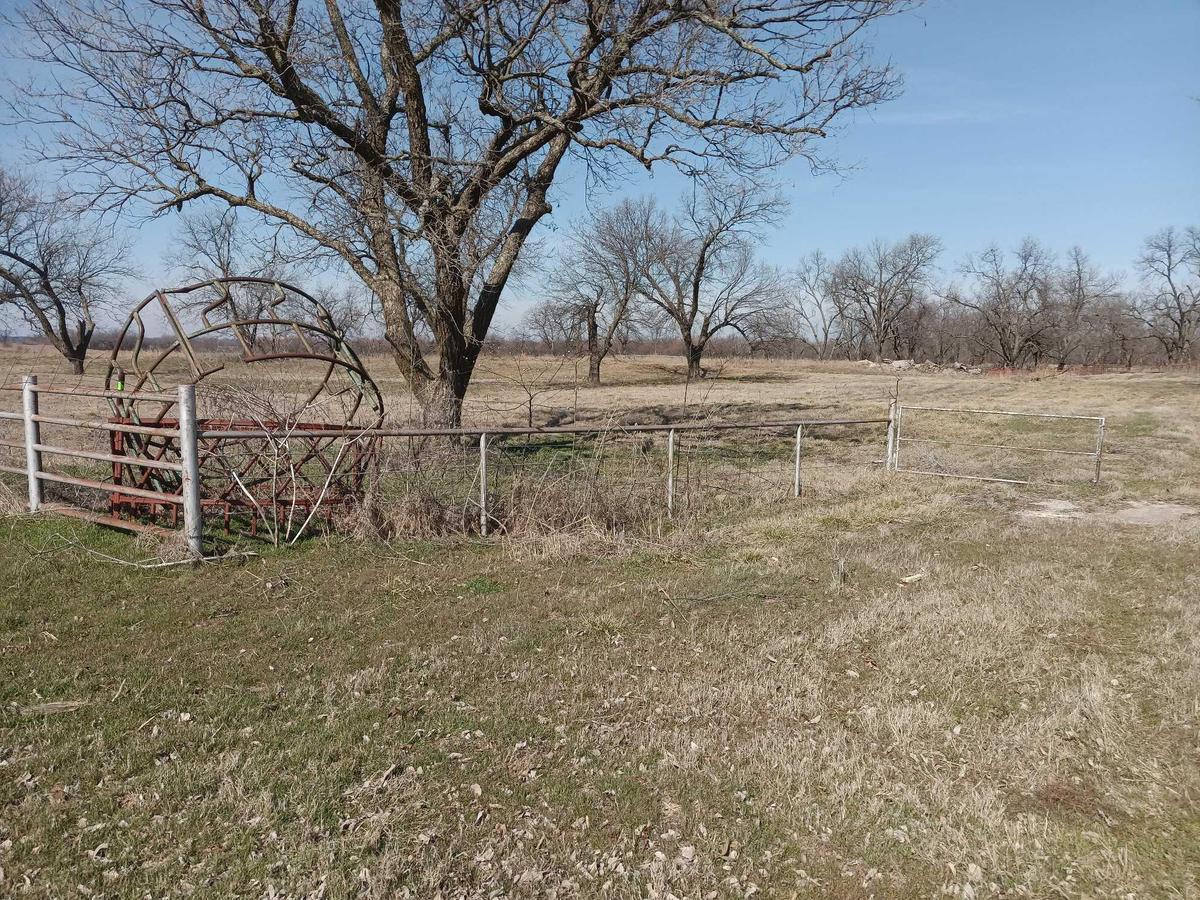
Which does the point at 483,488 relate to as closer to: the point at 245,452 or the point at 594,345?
the point at 245,452

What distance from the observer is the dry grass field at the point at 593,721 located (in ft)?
10.3

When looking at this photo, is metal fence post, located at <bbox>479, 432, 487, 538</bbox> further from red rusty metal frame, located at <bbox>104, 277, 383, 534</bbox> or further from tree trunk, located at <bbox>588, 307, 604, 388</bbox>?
tree trunk, located at <bbox>588, 307, 604, 388</bbox>

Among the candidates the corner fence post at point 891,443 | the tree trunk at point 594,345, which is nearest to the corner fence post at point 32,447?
the corner fence post at point 891,443

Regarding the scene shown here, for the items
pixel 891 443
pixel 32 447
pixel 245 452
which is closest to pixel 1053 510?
pixel 891 443

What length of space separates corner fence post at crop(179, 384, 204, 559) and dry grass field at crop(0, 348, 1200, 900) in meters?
0.37

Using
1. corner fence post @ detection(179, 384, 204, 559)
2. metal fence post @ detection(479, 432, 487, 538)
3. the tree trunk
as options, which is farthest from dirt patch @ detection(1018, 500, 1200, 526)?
the tree trunk

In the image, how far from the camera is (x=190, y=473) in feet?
23.7

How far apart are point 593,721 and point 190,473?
16.7ft

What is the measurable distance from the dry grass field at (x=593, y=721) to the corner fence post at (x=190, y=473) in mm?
374

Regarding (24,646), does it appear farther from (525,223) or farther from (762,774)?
(525,223)

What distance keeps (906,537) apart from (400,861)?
307 inches

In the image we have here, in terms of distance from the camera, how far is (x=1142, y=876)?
124 inches

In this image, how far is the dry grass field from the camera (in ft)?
10.3

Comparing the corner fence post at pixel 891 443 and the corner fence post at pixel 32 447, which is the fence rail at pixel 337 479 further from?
the corner fence post at pixel 891 443
